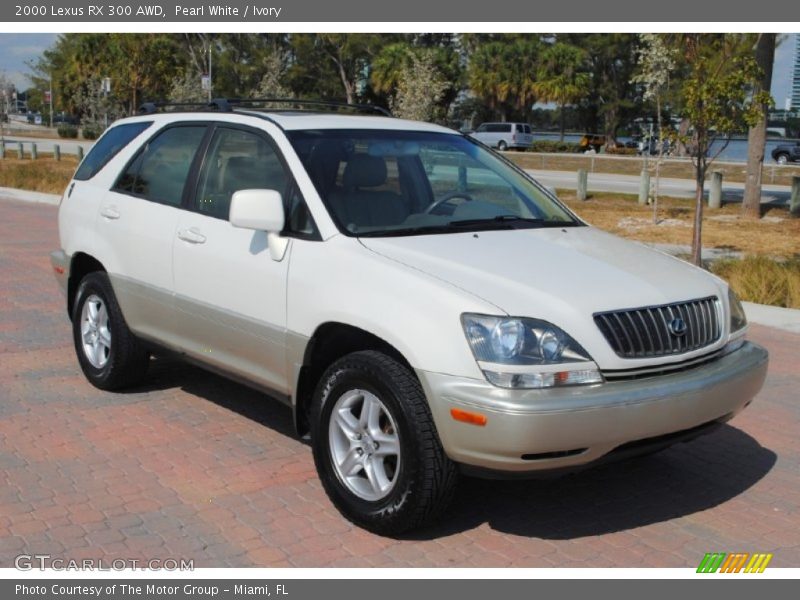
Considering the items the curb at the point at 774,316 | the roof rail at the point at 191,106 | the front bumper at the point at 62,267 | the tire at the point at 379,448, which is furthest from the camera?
the curb at the point at 774,316

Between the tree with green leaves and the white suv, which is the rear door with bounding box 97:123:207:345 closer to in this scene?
the white suv

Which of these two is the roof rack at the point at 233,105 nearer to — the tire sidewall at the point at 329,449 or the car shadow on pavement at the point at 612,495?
the tire sidewall at the point at 329,449

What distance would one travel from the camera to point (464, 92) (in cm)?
7194

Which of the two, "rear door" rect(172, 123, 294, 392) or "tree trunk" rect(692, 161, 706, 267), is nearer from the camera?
"rear door" rect(172, 123, 294, 392)

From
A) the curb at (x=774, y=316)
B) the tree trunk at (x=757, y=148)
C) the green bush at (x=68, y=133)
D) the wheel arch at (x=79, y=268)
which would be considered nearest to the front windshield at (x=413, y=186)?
the wheel arch at (x=79, y=268)

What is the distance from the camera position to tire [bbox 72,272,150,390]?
6.37 m

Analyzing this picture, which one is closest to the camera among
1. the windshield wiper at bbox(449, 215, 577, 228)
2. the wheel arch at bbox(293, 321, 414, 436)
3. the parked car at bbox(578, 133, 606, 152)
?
the wheel arch at bbox(293, 321, 414, 436)

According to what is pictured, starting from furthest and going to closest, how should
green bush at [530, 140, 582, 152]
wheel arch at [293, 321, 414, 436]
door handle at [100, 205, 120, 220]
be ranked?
Result: green bush at [530, 140, 582, 152]
door handle at [100, 205, 120, 220]
wheel arch at [293, 321, 414, 436]

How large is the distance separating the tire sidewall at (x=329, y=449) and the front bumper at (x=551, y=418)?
0.18m

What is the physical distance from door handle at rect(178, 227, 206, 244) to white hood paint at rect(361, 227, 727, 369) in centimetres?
123

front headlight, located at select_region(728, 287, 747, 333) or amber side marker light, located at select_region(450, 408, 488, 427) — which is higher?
front headlight, located at select_region(728, 287, 747, 333)

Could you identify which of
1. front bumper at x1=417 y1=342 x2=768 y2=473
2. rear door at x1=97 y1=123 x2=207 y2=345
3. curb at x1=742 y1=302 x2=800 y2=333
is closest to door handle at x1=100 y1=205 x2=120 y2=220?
rear door at x1=97 y1=123 x2=207 y2=345

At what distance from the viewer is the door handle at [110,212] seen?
6.34 m

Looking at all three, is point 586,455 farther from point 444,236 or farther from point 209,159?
point 209,159
